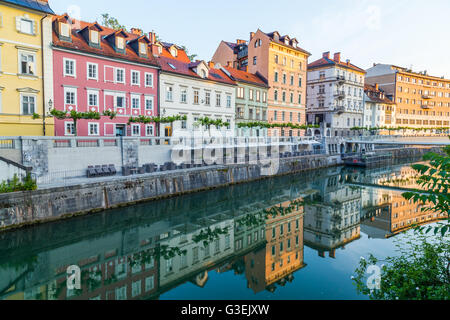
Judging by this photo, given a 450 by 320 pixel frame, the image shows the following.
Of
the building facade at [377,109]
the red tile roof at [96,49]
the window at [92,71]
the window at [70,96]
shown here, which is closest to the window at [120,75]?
the red tile roof at [96,49]

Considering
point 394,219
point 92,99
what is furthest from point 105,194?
point 394,219

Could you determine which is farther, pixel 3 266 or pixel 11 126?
pixel 11 126

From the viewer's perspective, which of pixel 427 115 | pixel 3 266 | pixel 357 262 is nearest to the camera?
pixel 3 266

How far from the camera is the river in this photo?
1058 centimetres

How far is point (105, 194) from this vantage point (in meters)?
18.1

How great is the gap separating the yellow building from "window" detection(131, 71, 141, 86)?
23.3 ft

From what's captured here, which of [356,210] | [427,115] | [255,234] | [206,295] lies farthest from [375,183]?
[427,115]

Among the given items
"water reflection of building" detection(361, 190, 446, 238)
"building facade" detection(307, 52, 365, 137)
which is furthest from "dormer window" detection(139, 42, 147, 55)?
"building facade" detection(307, 52, 365, 137)

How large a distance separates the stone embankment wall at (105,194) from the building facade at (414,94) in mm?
55113
